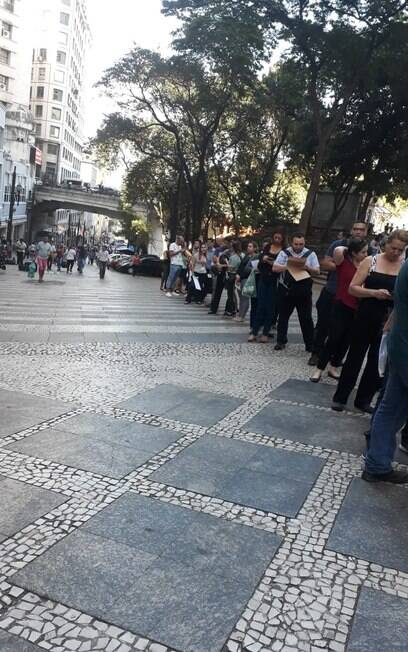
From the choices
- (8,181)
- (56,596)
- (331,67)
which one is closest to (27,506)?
(56,596)

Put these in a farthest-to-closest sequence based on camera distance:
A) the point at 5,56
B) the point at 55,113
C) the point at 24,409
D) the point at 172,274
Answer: the point at 55,113, the point at 5,56, the point at 172,274, the point at 24,409

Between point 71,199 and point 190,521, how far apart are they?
6730 centimetres

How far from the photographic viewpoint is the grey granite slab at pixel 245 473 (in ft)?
11.6

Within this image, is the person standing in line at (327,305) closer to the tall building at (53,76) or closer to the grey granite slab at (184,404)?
the grey granite slab at (184,404)

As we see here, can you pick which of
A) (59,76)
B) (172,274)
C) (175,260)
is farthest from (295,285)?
(59,76)

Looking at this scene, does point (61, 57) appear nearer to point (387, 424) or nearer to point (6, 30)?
point (6, 30)

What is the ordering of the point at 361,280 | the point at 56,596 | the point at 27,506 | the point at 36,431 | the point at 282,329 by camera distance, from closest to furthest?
1. the point at 56,596
2. the point at 27,506
3. the point at 36,431
4. the point at 361,280
5. the point at 282,329

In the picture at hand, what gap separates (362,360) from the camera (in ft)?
17.1

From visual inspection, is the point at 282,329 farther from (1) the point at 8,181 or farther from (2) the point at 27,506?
Result: (1) the point at 8,181

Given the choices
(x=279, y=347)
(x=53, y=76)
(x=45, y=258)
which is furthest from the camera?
(x=53, y=76)

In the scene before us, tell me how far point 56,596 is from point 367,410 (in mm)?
3633

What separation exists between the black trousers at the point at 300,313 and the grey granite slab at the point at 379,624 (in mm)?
5489

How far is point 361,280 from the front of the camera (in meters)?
4.98

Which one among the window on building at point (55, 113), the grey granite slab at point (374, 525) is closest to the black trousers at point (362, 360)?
the grey granite slab at point (374, 525)
